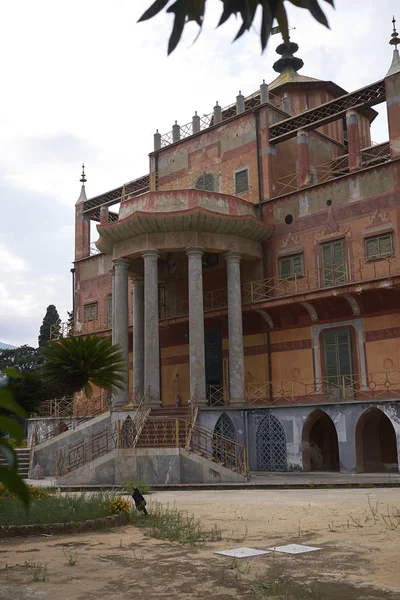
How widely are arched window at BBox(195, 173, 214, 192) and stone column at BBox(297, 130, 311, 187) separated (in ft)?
16.9

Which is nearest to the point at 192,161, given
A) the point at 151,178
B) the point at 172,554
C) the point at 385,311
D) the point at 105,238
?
the point at 151,178

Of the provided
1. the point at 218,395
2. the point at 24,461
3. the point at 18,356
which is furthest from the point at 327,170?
the point at 18,356

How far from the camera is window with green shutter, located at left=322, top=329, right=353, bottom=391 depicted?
87.5 ft

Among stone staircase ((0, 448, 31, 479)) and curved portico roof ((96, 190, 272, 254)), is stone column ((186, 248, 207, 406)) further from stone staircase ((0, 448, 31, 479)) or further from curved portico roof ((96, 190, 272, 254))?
stone staircase ((0, 448, 31, 479))

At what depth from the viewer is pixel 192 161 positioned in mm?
34500

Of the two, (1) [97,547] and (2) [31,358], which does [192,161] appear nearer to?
(1) [97,547]

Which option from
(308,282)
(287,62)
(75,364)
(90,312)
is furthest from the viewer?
(287,62)

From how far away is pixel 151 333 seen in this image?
27031 mm

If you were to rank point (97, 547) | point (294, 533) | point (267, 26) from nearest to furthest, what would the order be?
1. point (267, 26)
2. point (97, 547)
3. point (294, 533)

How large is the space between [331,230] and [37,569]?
21.6 m

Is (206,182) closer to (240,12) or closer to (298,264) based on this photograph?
(298,264)

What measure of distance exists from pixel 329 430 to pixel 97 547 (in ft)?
61.8

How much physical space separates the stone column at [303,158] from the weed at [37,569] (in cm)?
2293

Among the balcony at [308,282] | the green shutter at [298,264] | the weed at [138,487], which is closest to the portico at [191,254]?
the balcony at [308,282]
